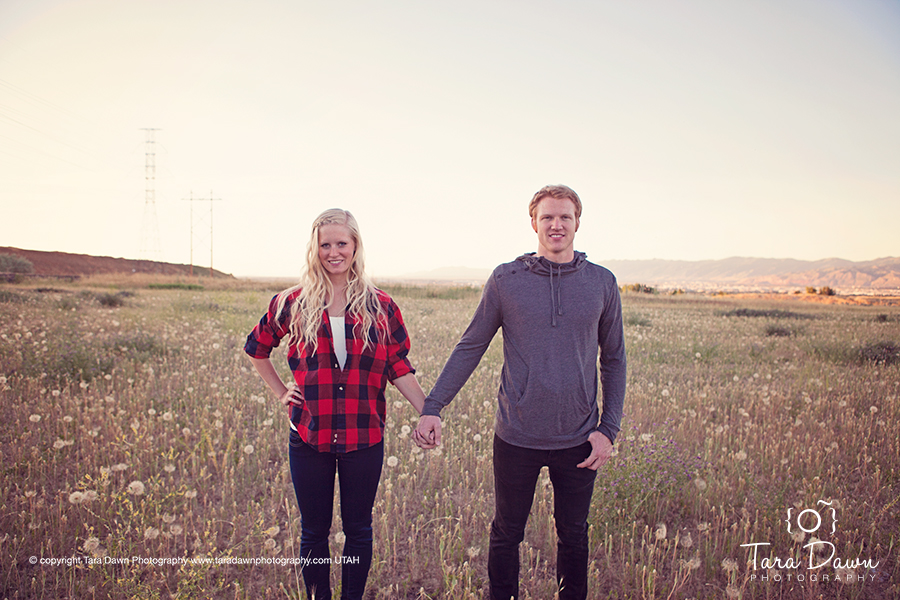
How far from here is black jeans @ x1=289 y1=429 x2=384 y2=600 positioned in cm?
240

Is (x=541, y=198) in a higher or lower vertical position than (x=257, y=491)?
higher

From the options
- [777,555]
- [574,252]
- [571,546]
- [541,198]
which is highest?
[541,198]

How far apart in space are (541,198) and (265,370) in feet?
6.98

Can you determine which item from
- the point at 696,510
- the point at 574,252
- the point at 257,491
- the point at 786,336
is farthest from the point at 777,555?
→ the point at 786,336

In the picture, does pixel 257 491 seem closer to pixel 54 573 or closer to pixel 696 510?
pixel 54 573

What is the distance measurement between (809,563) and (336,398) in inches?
143

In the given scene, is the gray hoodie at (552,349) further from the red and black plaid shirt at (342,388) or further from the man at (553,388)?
the red and black plaid shirt at (342,388)

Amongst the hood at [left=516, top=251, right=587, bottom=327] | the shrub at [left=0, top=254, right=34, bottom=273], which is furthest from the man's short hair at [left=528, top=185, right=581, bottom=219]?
the shrub at [left=0, top=254, right=34, bottom=273]

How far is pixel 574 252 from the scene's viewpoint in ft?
8.38

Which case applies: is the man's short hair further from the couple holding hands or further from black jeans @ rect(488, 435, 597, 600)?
black jeans @ rect(488, 435, 597, 600)

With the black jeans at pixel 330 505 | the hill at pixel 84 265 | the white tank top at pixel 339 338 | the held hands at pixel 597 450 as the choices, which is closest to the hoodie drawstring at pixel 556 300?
the held hands at pixel 597 450

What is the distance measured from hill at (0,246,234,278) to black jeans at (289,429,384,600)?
166 ft

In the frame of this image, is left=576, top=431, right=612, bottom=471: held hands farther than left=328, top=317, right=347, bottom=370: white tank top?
No

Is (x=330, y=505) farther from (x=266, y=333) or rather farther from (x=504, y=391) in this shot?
(x=504, y=391)
